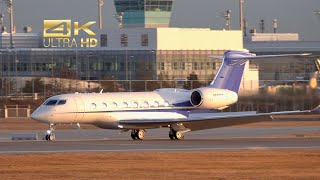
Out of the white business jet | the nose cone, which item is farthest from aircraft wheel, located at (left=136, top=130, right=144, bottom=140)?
the nose cone

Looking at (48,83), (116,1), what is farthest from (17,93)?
(116,1)

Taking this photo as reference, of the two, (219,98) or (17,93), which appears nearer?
(219,98)

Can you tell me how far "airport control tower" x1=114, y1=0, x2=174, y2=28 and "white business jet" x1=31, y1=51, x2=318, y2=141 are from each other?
88.4 meters

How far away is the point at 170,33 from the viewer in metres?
114

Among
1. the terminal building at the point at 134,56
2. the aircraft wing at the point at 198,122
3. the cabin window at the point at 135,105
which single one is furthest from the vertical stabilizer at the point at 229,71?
the terminal building at the point at 134,56

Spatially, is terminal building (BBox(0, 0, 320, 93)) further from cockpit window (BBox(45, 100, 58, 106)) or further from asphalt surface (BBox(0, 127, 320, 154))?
cockpit window (BBox(45, 100, 58, 106))

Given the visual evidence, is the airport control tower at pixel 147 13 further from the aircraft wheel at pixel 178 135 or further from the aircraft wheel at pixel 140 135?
A: the aircraft wheel at pixel 178 135

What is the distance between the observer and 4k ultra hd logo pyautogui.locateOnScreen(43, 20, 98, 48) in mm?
116062

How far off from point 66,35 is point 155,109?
6493 cm

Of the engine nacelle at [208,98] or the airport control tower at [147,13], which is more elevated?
the airport control tower at [147,13]

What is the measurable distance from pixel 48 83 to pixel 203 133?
39488 mm

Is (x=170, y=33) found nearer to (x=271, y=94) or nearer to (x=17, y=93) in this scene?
(x=17, y=93)

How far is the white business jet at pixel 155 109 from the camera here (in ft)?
169

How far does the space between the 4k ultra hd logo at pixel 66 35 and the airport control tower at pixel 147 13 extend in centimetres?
2653
